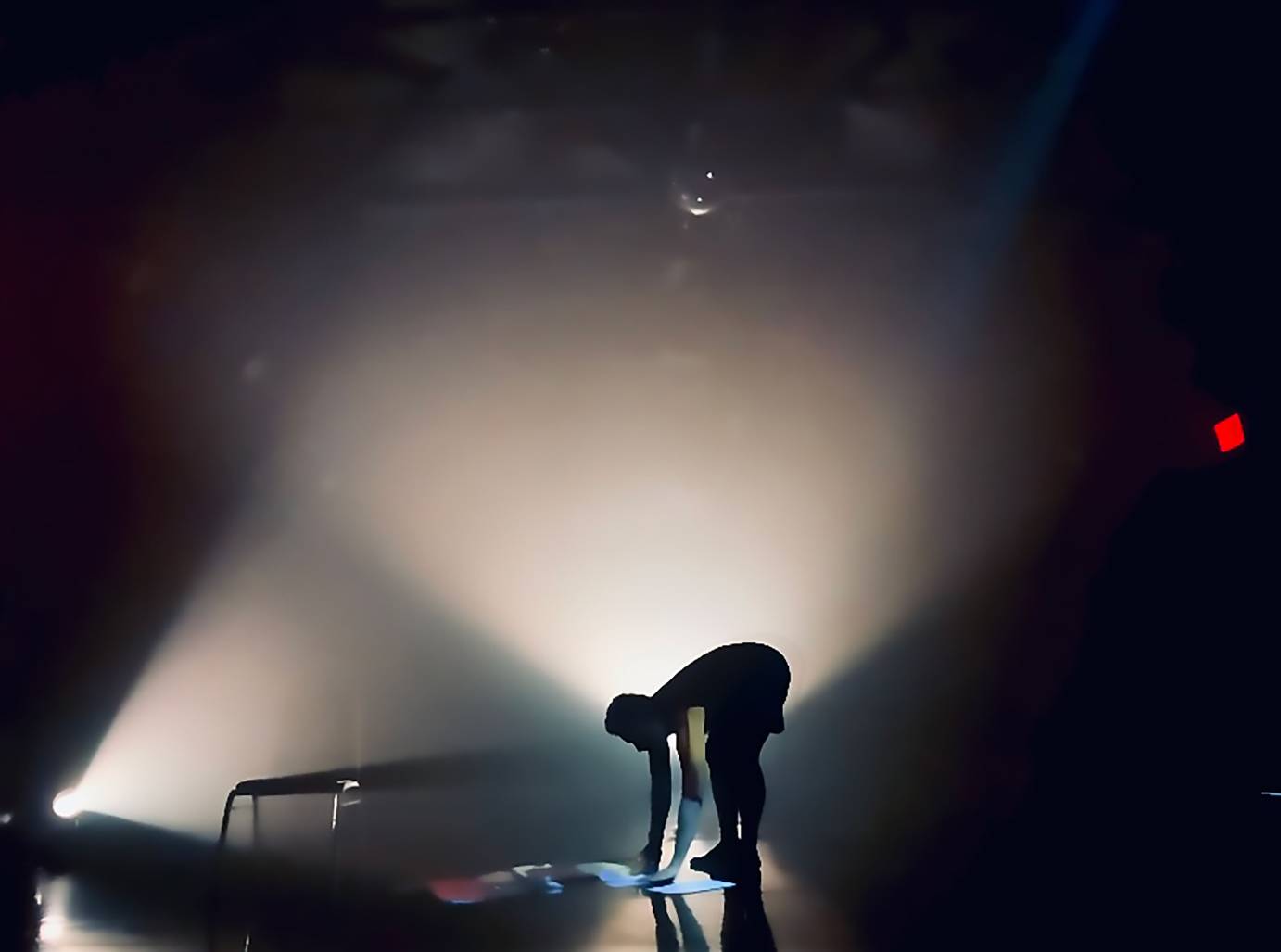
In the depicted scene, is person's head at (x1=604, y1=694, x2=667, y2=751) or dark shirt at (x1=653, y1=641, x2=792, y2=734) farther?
person's head at (x1=604, y1=694, x2=667, y2=751)

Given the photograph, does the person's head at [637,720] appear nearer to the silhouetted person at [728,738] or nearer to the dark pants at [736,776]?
the silhouetted person at [728,738]

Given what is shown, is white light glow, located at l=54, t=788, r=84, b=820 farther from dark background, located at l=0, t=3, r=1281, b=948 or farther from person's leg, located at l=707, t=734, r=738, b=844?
person's leg, located at l=707, t=734, r=738, b=844

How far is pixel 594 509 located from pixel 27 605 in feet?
6.43

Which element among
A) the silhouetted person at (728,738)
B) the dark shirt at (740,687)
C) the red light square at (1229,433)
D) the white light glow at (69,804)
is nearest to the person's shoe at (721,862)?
the silhouetted person at (728,738)

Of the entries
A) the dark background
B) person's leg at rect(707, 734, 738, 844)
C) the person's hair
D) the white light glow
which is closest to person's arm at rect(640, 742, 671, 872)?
the person's hair

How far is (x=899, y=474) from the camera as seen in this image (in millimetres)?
4023

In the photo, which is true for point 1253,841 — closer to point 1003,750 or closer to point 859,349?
point 1003,750

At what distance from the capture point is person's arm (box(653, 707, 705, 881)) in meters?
2.33

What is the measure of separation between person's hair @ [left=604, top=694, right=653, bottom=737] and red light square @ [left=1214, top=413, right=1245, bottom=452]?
182 cm

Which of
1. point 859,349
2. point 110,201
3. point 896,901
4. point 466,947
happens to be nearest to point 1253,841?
point 896,901

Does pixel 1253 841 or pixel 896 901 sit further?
pixel 1253 841

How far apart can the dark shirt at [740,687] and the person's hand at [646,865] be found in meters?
0.34

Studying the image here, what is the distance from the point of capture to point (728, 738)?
2375 mm

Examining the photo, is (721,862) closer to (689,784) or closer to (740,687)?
(689,784)
